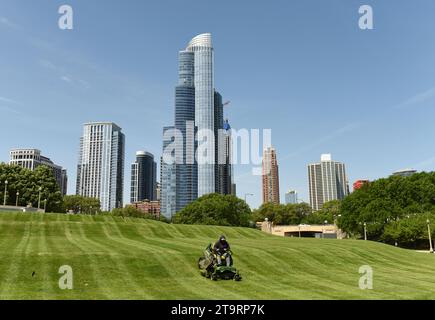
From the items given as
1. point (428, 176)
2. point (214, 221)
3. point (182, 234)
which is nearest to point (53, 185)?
point (214, 221)

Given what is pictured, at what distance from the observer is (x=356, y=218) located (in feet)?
298

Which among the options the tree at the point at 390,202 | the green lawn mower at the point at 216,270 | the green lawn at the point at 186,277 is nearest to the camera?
the green lawn at the point at 186,277

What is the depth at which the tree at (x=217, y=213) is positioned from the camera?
105 m

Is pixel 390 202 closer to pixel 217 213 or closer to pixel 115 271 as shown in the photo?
pixel 217 213

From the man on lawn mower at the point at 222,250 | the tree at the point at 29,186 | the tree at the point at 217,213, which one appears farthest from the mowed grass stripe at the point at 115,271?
the tree at the point at 217,213

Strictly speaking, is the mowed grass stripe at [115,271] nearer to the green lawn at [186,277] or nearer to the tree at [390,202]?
the green lawn at [186,277]

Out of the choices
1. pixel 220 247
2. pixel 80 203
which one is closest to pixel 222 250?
pixel 220 247

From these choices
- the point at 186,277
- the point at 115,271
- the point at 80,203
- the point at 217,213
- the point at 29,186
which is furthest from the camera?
the point at 80,203

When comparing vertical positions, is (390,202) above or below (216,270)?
above

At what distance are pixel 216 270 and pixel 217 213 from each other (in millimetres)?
86620

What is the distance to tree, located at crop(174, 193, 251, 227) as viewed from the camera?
346 ft

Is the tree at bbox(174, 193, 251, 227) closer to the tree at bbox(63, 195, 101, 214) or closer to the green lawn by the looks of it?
the tree at bbox(63, 195, 101, 214)

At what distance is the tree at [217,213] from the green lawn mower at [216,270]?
81484 mm

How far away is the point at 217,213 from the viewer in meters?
106
